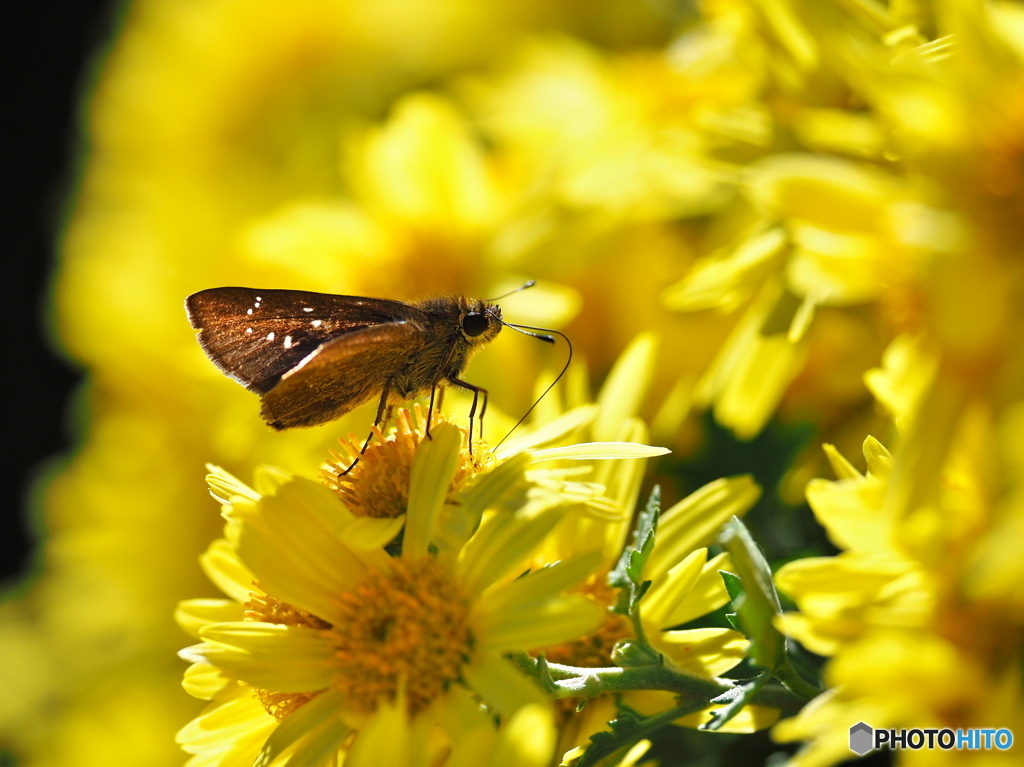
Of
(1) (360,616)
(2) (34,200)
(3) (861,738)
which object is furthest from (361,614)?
(2) (34,200)

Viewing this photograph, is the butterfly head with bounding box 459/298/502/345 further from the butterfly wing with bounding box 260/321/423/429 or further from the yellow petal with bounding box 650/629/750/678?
the yellow petal with bounding box 650/629/750/678

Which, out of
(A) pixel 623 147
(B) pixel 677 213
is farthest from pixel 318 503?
(A) pixel 623 147

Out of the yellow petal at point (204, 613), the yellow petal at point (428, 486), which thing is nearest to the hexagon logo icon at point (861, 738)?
the yellow petal at point (428, 486)

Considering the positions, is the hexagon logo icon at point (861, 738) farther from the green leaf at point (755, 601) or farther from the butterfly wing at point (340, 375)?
the butterfly wing at point (340, 375)

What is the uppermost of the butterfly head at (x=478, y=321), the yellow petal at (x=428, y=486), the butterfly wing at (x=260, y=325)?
the butterfly wing at (x=260, y=325)

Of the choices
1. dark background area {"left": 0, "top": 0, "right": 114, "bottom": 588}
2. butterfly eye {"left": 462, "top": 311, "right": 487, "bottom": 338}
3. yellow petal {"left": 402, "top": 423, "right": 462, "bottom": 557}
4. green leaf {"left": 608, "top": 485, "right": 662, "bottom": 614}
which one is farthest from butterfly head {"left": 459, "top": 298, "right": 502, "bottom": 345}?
dark background area {"left": 0, "top": 0, "right": 114, "bottom": 588}
